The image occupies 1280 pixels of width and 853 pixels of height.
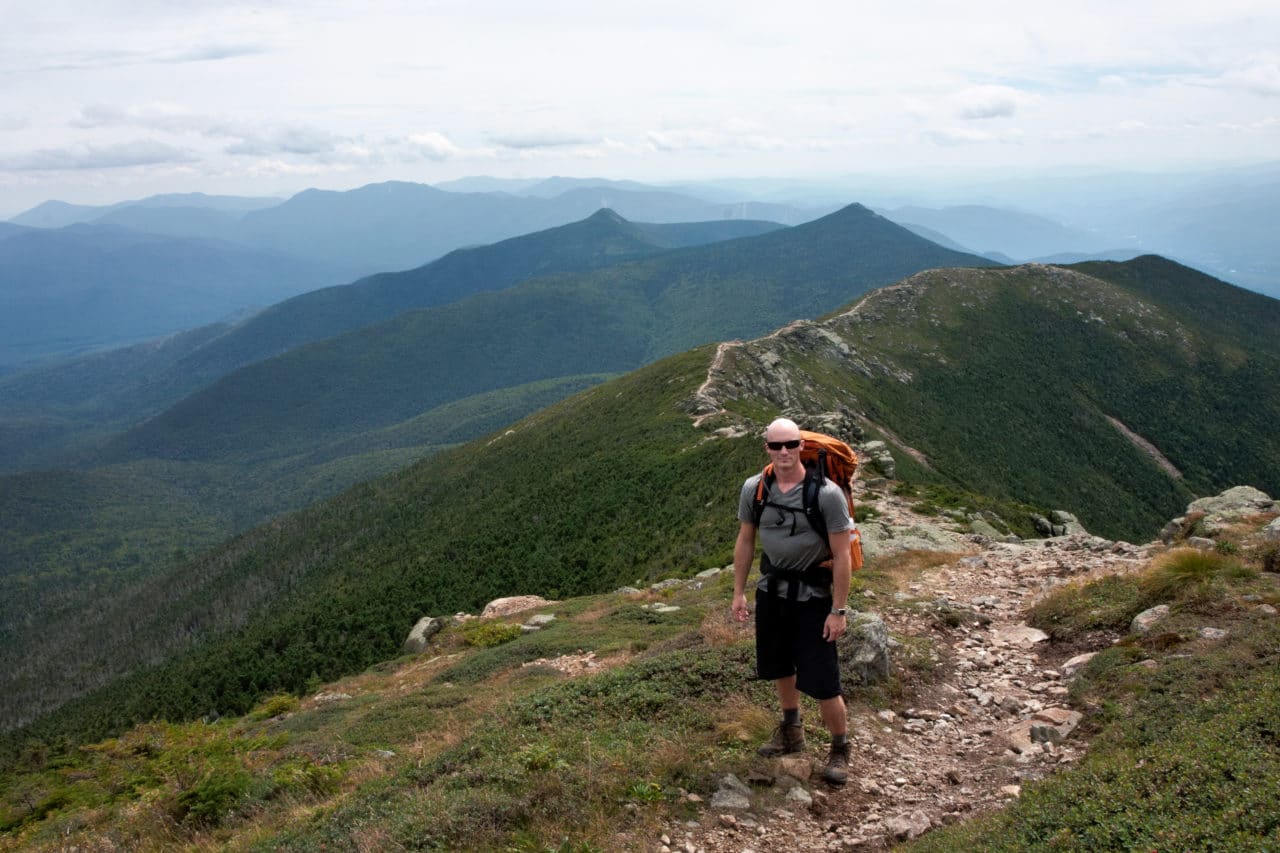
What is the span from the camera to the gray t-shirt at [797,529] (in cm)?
793

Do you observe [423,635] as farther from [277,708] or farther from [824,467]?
[824,467]

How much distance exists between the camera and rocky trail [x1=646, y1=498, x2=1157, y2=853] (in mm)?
7797

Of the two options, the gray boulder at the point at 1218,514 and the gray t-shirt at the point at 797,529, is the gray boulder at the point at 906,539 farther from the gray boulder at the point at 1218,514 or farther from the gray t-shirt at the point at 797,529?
the gray t-shirt at the point at 797,529

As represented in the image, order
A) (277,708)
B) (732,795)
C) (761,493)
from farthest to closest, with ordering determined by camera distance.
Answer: (277,708), (761,493), (732,795)

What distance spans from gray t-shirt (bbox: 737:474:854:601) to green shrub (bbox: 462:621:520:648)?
16.7m

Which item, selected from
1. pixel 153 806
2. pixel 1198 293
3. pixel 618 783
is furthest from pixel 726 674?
pixel 1198 293

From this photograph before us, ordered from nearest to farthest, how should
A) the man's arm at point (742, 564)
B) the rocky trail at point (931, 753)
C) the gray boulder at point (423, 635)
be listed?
the rocky trail at point (931, 753)
the man's arm at point (742, 564)
the gray boulder at point (423, 635)

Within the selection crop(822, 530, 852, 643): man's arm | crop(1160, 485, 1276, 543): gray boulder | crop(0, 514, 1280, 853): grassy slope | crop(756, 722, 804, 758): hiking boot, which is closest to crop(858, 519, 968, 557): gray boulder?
crop(1160, 485, 1276, 543): gray boulder

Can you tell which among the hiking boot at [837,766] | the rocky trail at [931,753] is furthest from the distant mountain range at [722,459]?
the hiking boot at [837,766]

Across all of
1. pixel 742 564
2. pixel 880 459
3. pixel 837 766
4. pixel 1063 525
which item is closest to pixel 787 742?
pixel 837 766

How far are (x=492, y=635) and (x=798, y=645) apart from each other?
1716 cm

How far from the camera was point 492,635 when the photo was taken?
23.6 meters

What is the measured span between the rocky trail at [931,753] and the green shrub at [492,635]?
1302cm

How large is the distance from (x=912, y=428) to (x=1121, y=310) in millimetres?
72997
